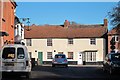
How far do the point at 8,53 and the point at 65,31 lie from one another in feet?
160

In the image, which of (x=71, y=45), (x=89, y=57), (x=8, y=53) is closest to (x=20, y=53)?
(x=8, y=53)

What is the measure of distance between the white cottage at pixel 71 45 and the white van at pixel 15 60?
4439cm

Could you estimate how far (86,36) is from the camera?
67312 millimetres

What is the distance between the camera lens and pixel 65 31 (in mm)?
70062

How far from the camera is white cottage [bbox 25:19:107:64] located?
66.6 meters

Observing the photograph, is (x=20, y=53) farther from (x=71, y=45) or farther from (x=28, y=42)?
(x=28, y=42)

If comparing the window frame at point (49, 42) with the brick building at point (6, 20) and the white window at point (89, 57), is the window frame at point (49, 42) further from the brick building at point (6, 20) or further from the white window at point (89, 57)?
the brick building at point (6, 20)

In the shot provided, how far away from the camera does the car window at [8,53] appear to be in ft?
70.5

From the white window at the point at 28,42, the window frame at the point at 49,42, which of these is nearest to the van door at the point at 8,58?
the window frame at the point at 49,42

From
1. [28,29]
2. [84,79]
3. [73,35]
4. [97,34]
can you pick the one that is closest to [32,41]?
[28,29]

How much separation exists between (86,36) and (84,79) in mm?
45376

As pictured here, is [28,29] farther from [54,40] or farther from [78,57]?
[78,57]

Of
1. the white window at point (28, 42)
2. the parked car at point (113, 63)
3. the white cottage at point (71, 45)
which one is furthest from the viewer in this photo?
the white window at point (28, 42)

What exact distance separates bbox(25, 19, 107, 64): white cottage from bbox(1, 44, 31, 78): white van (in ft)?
146
